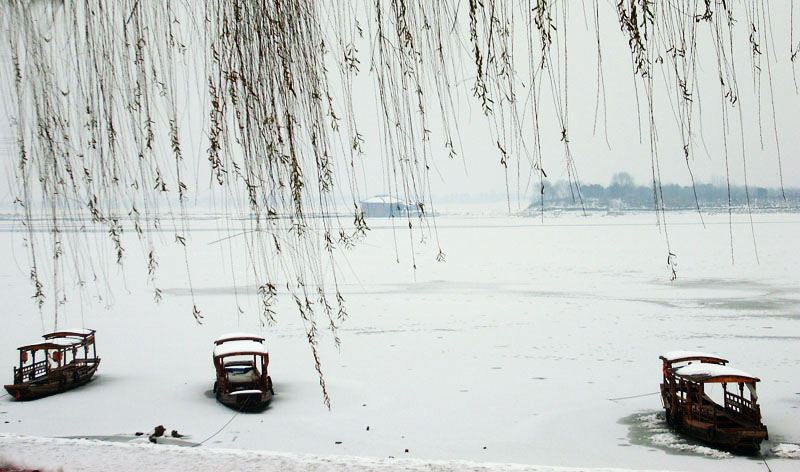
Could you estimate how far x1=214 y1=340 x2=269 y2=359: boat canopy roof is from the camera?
29.1 ft

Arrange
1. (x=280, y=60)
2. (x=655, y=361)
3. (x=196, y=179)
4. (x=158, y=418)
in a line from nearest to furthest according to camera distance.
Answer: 1. (x=280, y=60)
2. (x=196, y=179)
3. (x=158, y=418)
4. (x=655, y=361)

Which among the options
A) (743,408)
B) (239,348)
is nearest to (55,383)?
(239,348)

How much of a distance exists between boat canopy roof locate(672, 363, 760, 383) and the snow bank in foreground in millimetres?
7044

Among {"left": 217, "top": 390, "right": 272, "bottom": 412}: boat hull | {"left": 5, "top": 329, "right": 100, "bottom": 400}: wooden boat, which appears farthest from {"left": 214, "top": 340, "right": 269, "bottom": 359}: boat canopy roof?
{"left": 5, "top": 329, "right": 100, "bottom": 400}: wooden boat

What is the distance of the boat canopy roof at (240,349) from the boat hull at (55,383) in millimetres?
2331

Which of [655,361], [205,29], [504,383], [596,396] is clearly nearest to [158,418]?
[504,383]

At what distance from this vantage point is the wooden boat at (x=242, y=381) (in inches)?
348

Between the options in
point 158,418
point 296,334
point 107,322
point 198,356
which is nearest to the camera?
point 158,418

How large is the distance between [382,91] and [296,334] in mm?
12738

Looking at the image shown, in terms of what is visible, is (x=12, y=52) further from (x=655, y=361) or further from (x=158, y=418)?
(x=655, y=361)

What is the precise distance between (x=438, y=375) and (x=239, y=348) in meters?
2.84

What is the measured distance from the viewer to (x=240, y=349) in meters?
9.17

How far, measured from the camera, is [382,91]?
1.00 metres

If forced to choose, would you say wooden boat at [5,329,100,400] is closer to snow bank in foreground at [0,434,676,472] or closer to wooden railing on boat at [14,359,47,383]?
wooden railing on boat at [14,359,47,383]
